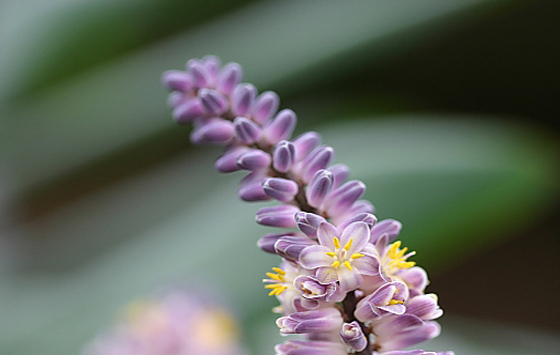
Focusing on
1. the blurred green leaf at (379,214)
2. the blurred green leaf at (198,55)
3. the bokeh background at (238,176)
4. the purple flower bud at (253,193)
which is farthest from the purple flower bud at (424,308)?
the blurred green leaf at (198,55)

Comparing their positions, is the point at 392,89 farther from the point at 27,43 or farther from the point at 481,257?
the point at 27,43

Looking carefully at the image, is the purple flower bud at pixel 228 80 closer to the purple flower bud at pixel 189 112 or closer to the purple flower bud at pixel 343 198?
the purple flower bud at pixel 189 112

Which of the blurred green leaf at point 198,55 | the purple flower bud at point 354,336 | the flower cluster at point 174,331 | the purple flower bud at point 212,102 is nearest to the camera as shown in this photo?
the purple flower bud at point 354,336

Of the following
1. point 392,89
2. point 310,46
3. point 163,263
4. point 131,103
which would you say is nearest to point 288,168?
point 163,263

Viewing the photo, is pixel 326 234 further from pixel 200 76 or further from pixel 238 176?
pixel 238 176

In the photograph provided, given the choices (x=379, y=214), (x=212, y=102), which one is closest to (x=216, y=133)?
(x=212, y=102)

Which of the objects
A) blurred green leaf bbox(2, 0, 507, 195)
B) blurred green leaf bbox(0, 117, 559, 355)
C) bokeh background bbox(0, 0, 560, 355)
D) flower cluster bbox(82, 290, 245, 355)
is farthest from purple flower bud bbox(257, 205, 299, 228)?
blurred green leaf bbox(2, 0, 507, 195)

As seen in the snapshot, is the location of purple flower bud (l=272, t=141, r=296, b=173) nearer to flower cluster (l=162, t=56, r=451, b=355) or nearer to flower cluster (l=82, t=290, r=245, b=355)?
flower cluster (l=162, t=56, r=451, b=355)

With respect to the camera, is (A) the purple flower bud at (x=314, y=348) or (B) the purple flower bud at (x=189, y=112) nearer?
(A) the purple flower bud at (x=314, y=348)
